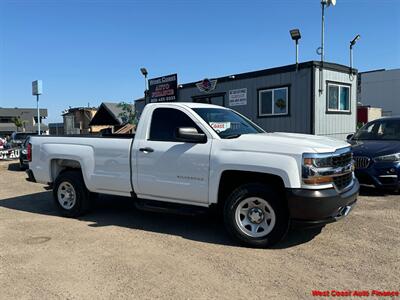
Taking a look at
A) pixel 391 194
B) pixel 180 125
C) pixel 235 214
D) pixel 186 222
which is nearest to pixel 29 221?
pixel 186 222

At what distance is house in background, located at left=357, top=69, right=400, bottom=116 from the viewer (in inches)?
1853

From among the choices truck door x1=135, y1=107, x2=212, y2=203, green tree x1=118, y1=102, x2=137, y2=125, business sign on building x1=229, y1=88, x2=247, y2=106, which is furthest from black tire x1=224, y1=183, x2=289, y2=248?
green tree x1=118, y1=102, x2=137, y2=125

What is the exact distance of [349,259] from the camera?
184 inches

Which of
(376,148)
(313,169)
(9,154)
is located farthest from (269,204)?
(9,154)

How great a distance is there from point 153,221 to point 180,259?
193cm

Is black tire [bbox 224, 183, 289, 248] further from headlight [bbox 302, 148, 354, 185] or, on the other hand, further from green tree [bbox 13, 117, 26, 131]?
green tree [bbox 13, 117, 26, 131]

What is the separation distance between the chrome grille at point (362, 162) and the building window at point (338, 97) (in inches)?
258

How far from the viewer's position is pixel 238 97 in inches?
647

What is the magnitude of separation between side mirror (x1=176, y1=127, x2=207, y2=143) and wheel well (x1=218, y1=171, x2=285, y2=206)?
0.57 m

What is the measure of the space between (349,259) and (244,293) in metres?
1.57

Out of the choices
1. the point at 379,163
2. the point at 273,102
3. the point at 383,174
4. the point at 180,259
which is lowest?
the point at 180,259

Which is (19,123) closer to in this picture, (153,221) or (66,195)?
(66,195)

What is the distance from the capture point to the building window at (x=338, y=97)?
1471 centimetres

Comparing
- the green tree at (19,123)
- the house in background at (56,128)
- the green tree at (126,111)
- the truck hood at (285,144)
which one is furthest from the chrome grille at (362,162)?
the green tree at (19,123)
